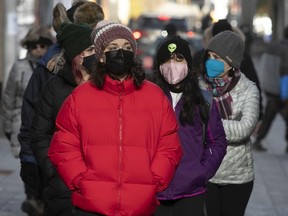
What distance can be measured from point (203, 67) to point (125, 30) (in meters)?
2.08

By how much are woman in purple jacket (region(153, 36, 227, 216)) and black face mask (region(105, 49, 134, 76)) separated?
1.12 metres

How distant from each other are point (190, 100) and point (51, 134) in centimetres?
81

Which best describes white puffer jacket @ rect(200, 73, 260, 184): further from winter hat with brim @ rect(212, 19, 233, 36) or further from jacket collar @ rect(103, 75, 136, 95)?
jacket collar @ rect(103, 75, 136, 95)

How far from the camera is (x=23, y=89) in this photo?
10164 mm

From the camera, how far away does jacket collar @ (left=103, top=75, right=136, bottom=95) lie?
535cm

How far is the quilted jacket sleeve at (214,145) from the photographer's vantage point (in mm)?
6484

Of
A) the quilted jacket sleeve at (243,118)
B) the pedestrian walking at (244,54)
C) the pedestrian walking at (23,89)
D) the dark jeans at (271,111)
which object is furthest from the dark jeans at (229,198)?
the dark jeans at (271,111)

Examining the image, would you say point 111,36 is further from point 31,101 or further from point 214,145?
point 31,101

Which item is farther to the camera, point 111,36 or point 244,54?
point 244,54

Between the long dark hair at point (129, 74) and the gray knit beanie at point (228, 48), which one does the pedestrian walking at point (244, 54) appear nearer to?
the gray knit beanie at point (228, 48)

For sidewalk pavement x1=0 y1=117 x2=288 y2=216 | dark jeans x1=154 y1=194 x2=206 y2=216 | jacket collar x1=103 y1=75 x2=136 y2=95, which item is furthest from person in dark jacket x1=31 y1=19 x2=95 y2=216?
sidewalk pavement x1=0 y1=117 x2=288 y2=216

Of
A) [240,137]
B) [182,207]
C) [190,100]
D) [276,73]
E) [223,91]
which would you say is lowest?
[276,73]

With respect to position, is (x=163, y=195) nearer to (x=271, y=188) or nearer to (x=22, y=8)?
(x=271, y=188)

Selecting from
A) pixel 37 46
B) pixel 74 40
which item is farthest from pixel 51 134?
pixel 37 46
